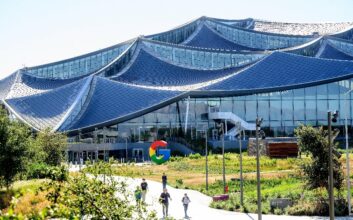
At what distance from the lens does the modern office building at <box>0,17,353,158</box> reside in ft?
229

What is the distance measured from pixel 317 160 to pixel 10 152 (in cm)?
1632

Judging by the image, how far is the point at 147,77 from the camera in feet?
262

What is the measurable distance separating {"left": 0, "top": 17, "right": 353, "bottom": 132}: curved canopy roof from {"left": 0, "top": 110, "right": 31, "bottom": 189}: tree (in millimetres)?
31839

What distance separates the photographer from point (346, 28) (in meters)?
104

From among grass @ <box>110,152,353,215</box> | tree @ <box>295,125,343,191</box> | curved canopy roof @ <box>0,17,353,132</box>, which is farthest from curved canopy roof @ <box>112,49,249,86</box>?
tree @ <box>295,125,343,191</box>

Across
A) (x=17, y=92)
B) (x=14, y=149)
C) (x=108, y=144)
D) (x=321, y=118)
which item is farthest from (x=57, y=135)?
(x=321, y=118)

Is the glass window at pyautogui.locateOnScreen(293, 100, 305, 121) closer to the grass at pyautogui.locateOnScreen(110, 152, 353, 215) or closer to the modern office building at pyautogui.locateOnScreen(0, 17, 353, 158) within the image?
the modern office building at pyautogui.locateOnScreen(0, 17, 353, 158)

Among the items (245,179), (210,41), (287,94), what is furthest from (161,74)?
(245,179)

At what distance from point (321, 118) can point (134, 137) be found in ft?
76.9

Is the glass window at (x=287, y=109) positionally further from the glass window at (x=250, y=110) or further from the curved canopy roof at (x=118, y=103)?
the curved canopy roof at (x=118, y=103)

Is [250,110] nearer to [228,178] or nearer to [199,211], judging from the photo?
[228,178]

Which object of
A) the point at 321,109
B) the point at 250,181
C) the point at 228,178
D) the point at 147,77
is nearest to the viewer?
the point at 250,181

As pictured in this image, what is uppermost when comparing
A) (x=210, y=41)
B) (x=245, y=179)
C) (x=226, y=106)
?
(x=210, y=41)

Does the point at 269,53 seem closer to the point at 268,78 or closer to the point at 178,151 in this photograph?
the point at 268,78
